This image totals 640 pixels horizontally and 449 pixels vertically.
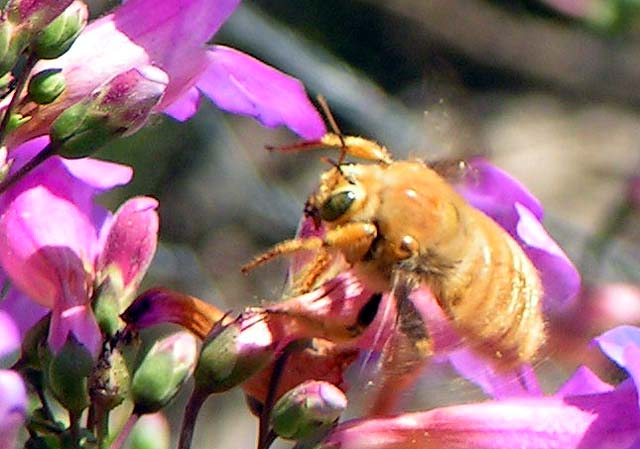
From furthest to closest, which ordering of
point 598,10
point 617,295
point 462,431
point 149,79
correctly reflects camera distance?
point 598,10 → point 617,295 → point 462,431 → point 149,79

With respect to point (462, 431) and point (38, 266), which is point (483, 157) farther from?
point (38, 266)

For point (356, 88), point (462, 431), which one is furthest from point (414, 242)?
point (356, 88)

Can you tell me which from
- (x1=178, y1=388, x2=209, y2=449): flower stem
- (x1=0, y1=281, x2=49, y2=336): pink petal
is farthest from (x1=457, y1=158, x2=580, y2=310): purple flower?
(x1=0, y1=281, x2=49, y2=336): pink petal

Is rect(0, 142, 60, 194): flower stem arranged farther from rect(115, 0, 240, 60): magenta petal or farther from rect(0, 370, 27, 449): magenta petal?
rect(0, 370, 27, 449): magenta petal

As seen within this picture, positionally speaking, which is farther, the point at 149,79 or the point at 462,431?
the point at 462,431

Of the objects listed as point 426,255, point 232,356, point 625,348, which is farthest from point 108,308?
point 625,348

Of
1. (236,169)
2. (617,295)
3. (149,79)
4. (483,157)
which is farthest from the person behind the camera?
(236,169)

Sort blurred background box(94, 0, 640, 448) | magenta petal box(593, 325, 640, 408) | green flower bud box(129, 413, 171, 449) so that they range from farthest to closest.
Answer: blurred background box(94, 0, 640, 448), green flower bud box(129, 413, 171, 449), magenta petal box(593, 325, 640, 408)

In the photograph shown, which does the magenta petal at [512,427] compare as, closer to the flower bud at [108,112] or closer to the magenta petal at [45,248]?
the magenta petal at [45,248]
